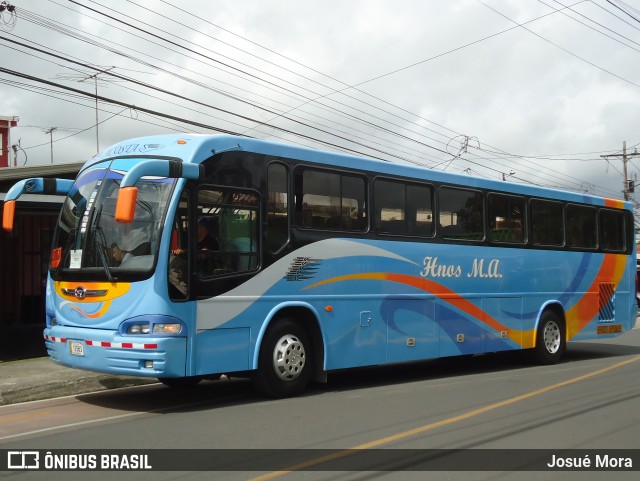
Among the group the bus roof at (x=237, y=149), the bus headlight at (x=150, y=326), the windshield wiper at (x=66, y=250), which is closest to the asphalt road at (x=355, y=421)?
the bus headlight at (x=150, y=326)

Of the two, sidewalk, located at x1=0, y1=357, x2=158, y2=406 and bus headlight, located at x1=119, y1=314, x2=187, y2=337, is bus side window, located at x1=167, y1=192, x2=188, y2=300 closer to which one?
bus headlight, located at x1=119, y1=314, x2=187, y2=337

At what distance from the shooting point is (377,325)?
1105 cm

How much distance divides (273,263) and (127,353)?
231 cm

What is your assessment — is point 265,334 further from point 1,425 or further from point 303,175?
point 1,425

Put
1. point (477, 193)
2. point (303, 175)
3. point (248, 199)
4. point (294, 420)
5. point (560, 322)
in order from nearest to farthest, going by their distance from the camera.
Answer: point (294, 420), point (248, 199), point (303, 175), point (477, 193), point (560, 322)

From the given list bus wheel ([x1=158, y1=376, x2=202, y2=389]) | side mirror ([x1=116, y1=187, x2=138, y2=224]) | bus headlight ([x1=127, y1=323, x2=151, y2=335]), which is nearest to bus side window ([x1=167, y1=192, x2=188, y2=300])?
bus headlight ([x1=127, y1=323, x2=151, y2=335])

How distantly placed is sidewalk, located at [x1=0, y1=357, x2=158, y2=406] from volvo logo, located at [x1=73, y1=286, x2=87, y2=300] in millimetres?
2100

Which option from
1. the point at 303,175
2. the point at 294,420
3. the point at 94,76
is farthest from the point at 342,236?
the point at 94,76

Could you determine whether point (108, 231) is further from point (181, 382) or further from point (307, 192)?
point (181, 382)

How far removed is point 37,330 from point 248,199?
8.86 meters

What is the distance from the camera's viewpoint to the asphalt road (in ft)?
21.4

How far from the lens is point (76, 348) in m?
8.77

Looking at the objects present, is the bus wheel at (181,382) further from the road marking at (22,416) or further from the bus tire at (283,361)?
the road marking at (22,416)

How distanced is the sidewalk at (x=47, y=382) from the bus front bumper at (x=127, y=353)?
1.75m
